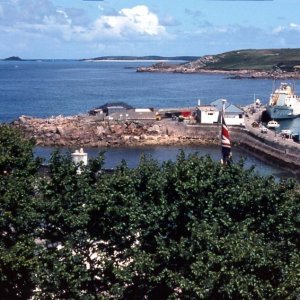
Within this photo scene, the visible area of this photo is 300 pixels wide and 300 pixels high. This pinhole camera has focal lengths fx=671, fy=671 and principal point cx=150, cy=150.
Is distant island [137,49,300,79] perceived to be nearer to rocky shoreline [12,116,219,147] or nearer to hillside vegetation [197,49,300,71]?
hillside vegetation [197,49,300,71]

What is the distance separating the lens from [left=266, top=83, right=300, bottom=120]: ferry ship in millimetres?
61625

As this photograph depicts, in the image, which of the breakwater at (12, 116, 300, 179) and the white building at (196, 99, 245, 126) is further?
the white building at (196, 99, 245, 126)

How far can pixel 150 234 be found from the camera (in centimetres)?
1162

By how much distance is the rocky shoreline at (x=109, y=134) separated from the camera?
47500mm

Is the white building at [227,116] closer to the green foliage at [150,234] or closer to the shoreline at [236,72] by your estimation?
the green foliage at [150,234]

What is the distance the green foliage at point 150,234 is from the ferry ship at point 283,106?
50104 mm

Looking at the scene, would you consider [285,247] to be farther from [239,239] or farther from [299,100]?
[299,100]

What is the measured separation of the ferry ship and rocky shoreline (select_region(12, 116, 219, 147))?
14133mm

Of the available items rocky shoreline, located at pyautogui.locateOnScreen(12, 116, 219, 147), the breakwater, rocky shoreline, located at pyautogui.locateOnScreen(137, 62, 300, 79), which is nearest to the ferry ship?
the breakwater

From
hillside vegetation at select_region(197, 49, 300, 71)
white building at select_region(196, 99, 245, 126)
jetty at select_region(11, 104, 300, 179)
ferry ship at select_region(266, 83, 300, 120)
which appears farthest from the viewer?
hillside vegetation at select_region(197, 49, 300, 71)

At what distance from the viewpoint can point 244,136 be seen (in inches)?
1863

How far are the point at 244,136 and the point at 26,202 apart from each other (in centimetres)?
3644

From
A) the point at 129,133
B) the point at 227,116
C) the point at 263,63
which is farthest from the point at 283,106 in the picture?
the point at 263,63

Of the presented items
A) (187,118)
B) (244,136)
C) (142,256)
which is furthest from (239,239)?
(187,118)
